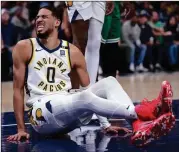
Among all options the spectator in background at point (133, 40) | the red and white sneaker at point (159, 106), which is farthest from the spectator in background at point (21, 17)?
the red and white sneaker at point (159, 106)

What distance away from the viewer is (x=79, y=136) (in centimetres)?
398

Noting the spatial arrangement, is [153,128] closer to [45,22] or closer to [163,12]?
[45,22]

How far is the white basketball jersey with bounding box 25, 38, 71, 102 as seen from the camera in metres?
3.81

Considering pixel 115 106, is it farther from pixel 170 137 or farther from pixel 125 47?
pixel 125 47

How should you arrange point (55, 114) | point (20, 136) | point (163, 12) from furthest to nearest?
point (163, 12) < point (20, 136) < point (55, 114)

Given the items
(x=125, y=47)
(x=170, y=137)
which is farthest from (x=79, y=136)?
(x=125, y=47)

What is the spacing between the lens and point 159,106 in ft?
10.8

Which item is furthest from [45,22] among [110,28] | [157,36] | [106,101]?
[157,36]

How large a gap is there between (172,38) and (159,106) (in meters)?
7.92

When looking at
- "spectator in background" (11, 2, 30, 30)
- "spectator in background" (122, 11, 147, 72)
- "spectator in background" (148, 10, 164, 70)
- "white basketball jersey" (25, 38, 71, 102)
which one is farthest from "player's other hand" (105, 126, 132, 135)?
"spectator in background" (148, 10, 164, 70)

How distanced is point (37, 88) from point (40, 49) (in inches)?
10.3

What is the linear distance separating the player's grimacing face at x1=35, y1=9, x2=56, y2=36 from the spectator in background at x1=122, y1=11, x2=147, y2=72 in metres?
6.45

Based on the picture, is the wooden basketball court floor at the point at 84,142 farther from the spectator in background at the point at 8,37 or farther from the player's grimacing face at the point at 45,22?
the spectator in background at the point at 8,37

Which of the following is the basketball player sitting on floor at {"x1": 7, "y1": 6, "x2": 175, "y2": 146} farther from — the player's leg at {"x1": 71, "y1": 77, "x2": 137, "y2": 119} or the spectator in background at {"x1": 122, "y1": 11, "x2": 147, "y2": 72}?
the spectator in background at {"x1": 122, "y1": 11, "x2": 147, "y2": 72}
